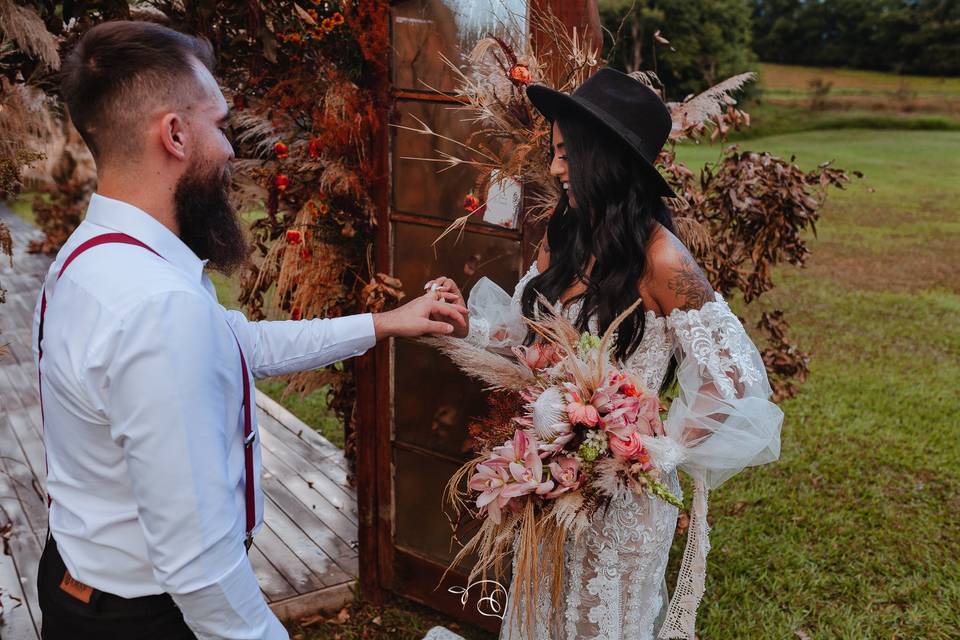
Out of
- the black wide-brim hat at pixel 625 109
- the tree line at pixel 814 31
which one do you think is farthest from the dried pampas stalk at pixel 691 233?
the tree line at pixel 814 31

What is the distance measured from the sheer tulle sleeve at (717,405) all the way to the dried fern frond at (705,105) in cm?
95

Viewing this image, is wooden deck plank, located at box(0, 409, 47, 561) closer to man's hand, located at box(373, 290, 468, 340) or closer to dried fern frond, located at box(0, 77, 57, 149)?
dried fern frond, located at box(0, 77, 57, 149)

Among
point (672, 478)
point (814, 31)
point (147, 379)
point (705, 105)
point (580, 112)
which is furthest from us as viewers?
point (814, 31)

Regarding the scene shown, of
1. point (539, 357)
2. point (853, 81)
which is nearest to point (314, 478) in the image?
point (539, 357)

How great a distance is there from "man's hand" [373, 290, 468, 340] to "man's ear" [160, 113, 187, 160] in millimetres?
941

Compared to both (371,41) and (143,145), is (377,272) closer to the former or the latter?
(371,41)

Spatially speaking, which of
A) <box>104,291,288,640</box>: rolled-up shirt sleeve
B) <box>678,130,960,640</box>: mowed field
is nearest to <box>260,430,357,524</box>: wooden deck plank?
<box>678,130,960,640</box>: mowed field

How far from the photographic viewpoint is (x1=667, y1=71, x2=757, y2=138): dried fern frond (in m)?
2.92

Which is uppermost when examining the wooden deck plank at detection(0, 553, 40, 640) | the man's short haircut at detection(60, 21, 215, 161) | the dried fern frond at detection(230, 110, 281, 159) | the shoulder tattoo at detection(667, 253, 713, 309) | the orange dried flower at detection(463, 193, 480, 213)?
the man's short haircut at detection(60, 21, 215, 161)

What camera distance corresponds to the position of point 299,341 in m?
2.26

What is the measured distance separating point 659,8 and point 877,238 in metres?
18.9

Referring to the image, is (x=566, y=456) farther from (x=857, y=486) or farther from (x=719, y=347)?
(x=857, y=486)

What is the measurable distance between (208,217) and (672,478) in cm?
157

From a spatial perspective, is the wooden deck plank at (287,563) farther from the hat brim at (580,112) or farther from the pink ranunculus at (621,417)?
the hat brim at (580,112)
